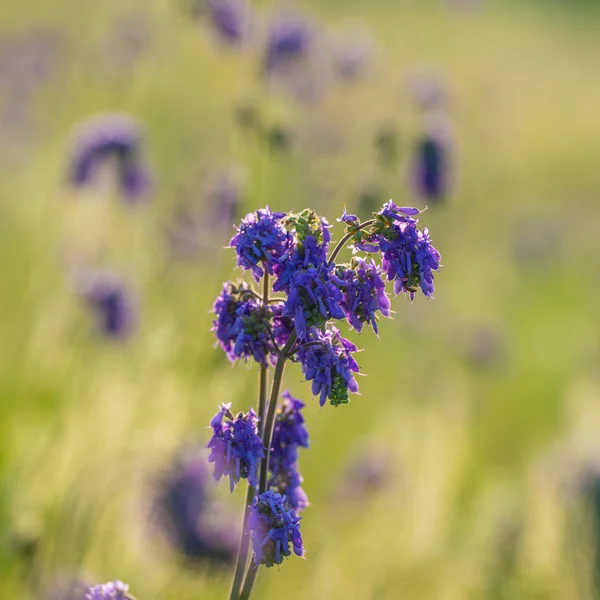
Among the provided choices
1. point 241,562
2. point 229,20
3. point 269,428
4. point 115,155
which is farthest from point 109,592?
point 229,20

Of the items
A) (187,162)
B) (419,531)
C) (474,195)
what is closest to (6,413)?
(419,531)

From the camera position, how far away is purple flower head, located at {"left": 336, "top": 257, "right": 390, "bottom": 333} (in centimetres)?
303

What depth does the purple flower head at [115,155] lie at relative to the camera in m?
7.46

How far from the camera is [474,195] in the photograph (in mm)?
20312

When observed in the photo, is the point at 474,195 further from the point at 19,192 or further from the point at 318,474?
the point at 318,474

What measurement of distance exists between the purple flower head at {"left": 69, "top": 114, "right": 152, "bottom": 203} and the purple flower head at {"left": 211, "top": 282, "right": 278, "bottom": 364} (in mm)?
4535

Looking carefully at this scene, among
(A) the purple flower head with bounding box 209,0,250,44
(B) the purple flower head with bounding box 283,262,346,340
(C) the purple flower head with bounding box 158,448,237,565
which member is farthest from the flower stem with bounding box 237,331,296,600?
(A) the purple flower head with bounding box 209,0,250,44

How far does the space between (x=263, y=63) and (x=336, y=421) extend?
174 inches

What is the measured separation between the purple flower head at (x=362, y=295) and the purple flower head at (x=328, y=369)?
0.12 m

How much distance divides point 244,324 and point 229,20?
5.22 meters

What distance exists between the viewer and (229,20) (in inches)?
303

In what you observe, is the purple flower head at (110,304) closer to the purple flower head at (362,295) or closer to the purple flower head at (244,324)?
the purple flower head at (244,324)

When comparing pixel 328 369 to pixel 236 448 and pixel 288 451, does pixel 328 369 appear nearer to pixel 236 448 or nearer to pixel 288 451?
pixel 236 448

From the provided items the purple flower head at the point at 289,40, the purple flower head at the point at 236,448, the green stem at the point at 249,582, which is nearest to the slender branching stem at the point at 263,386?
the purple flower head at the point at 236,448
